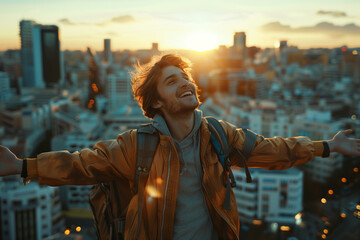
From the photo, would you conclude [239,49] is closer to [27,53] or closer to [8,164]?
[27,53]

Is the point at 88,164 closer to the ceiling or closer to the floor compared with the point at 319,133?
closer to the ceiling

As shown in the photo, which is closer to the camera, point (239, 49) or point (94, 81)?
point (94, 81)

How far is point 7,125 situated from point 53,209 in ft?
34.7

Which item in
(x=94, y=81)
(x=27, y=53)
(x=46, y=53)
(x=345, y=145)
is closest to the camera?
(x=345, y=145)

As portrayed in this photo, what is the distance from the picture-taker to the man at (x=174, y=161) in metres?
0.87

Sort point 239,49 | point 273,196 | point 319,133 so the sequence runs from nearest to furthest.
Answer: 1. point 273,196
2. point 319,133
3. point 239,49

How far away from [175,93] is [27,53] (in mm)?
34102

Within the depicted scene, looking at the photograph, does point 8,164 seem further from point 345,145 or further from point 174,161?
point 345,145

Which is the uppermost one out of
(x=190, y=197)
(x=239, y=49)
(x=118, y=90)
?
(x=239, y=49)

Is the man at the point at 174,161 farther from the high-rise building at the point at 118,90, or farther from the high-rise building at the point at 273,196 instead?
the high-rise building at the point at 118,90

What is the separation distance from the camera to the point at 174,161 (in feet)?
3.00

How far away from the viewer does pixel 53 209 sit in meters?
8.42

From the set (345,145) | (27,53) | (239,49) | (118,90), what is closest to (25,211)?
(345,145)

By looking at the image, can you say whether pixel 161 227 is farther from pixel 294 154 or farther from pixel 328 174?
pixel 328 174
